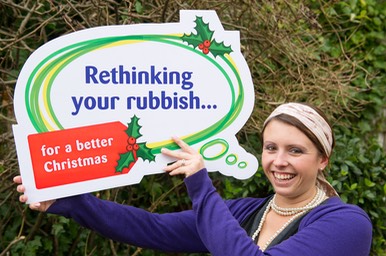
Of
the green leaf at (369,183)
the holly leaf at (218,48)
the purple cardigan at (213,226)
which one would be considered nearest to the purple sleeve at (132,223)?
the purple cardigan at (213,226)

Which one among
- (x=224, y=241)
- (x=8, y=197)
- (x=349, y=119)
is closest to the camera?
(x=224, y=241)

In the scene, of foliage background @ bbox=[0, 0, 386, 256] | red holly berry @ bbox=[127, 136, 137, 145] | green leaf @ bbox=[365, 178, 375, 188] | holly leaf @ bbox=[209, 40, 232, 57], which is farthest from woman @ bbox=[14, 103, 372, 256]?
green leaf @ bbox=[365, 178, 375, 188]

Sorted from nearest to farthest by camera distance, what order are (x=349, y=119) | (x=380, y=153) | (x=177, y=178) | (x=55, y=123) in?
1. (x=55, y=123)
2. (x=177, y=178)
3. (x=380, y=153)
4. (x=349, y=119)

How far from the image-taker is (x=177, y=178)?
3.97m

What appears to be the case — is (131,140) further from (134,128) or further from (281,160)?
(281,160)

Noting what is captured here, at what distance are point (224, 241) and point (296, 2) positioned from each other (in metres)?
2.46

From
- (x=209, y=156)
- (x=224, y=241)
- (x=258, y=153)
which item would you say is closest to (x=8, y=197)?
(x=258, y=153)

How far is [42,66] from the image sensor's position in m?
2.25

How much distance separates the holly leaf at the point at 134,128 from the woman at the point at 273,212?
11 centimetres

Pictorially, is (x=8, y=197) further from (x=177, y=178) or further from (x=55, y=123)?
(x=55, y=123)

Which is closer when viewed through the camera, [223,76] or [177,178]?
[223,76]

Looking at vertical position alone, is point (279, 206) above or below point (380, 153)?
above

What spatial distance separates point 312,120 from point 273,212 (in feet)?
1.06

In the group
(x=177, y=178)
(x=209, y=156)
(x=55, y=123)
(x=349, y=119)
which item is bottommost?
(x=349, y=119)
